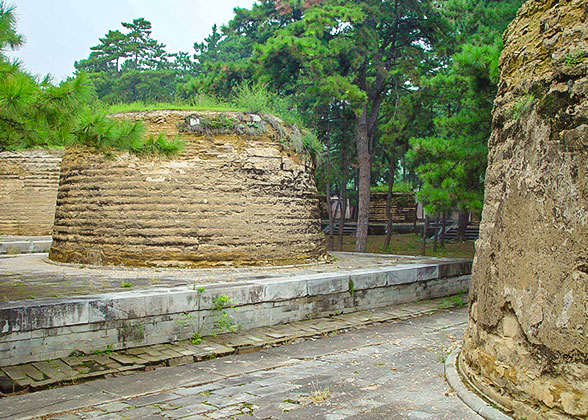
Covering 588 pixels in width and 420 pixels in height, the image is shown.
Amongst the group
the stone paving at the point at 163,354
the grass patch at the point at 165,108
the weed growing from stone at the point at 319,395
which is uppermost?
the grass patch at the point at 165,108

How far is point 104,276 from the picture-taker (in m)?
8.90

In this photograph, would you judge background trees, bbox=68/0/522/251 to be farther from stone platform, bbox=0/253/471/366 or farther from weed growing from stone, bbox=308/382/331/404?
weed growing from stone, bbox=308/382/331/404

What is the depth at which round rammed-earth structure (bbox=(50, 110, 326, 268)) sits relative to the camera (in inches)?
390

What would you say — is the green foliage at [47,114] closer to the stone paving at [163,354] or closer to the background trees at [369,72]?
the stone paving at [163,354]

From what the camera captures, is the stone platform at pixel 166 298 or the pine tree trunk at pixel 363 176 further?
the pine tree trunk at pixel 363 176

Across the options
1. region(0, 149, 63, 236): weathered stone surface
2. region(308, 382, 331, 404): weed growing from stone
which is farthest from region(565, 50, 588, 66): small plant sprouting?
region(0, 149, 63, 236): weathered stone surface

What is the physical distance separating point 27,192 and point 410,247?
14241mm

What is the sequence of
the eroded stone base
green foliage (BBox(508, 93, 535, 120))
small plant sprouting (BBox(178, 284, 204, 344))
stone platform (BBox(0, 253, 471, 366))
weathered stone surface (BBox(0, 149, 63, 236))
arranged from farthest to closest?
weathered stone surface (BBox(0, 149, 63, 236))
small plant sprouting (BBox(178, 284, 204, 344))
stone platform (BBox(0, 253, 471, 366))
green foliage (BBox(508, 93, 535, 120))
the eroded stone base

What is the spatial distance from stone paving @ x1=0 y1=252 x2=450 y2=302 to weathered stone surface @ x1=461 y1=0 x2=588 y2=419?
4.54 metres

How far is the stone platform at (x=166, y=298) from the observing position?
5875mm

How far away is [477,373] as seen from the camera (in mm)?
4359

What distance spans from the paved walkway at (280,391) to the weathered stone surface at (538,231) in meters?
0.50

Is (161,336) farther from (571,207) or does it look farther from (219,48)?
(219,48)

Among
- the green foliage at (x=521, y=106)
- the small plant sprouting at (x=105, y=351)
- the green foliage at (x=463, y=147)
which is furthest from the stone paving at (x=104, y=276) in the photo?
the green foliage at (x=521, y=106)
